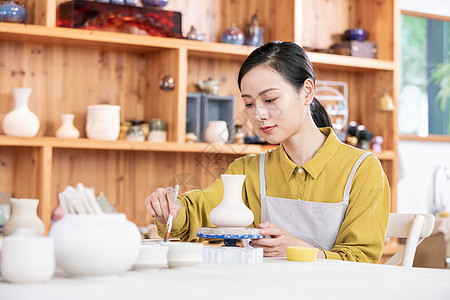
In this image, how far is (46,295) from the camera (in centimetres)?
86

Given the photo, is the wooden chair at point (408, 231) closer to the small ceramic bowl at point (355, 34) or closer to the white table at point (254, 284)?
the white table at point (254, 284)

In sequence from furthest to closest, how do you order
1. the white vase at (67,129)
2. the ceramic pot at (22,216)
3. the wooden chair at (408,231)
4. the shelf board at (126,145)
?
1. the white vase at (67,129)
2. the shelf board at (126,145)
3. the wooden chair at (408,231)
4. the ceramic pot at (22,216)

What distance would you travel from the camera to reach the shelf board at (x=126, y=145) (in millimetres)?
3328

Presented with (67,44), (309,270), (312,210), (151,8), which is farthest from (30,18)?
(309,270)

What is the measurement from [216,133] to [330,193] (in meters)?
1.90

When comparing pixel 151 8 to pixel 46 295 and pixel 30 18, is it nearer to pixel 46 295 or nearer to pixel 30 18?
pixel 30 18

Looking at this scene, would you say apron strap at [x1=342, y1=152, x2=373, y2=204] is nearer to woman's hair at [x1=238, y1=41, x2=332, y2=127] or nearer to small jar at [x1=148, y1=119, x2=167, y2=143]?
woman's hair at [x1=238, y1=41, x2=332, y2=127]

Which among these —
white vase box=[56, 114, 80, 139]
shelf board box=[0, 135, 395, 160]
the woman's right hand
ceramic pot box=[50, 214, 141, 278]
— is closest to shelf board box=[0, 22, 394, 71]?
white vase box=[56, 114, 80, 139]

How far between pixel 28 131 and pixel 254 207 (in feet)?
5.40

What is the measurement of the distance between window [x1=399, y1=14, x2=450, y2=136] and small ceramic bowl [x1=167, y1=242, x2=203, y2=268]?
393 cm

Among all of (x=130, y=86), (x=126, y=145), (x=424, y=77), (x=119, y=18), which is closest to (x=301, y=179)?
(x=126, y=145)

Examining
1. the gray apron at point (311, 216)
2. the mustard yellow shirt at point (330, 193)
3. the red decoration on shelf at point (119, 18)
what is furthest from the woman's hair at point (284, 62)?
the red decoration on shelf at point (119, 18)

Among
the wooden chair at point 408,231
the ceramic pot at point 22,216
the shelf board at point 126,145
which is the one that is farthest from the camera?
the shelf board at point 126,145

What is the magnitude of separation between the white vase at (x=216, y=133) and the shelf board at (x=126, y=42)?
1.37ft
